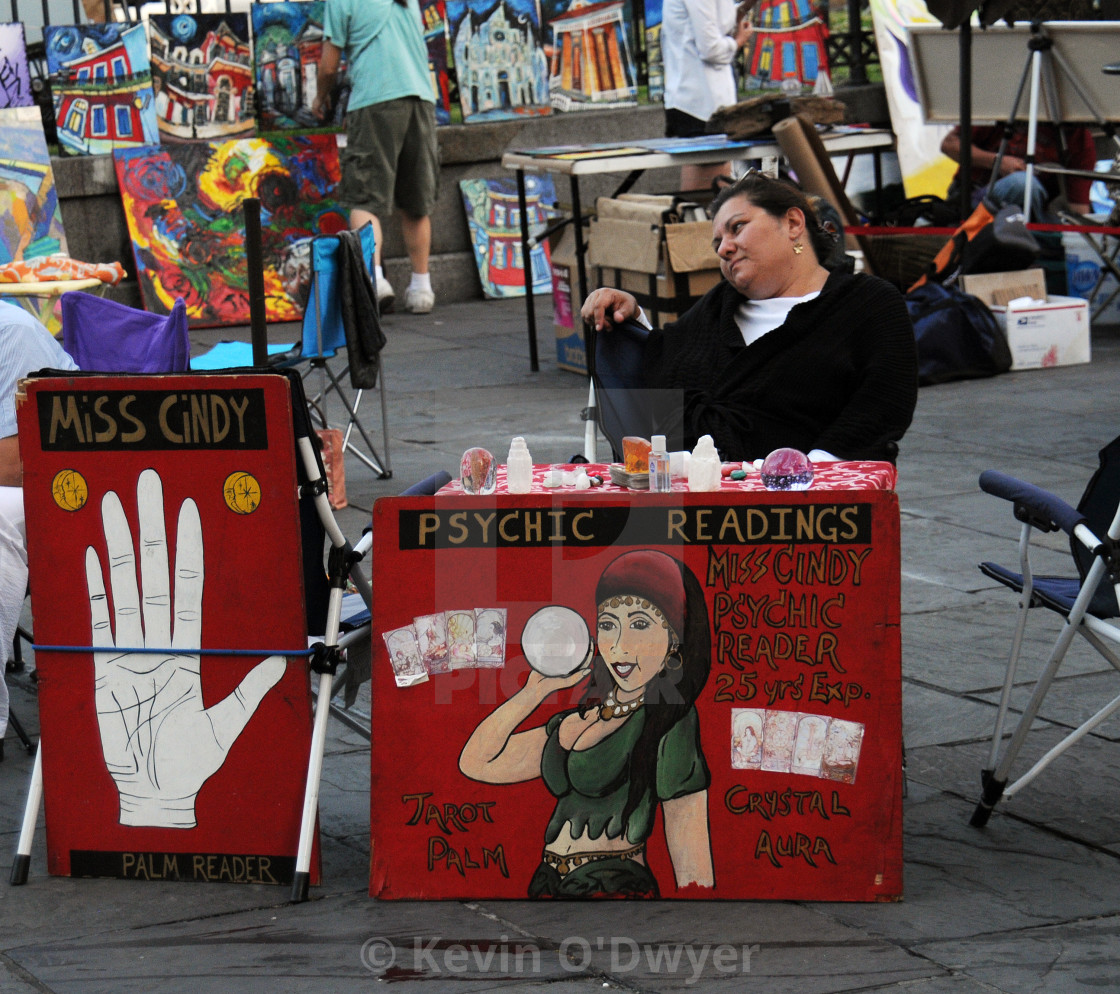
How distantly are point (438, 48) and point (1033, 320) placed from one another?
482 cm

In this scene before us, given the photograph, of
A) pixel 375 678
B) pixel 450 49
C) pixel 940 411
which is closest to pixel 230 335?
pixel 450 49

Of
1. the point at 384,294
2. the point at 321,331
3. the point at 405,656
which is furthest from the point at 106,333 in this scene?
the point at 384,294

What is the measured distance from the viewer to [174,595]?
3346 millimetres

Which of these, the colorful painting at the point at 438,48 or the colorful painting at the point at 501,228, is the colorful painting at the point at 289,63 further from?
the colorful painting at the point at 501,228

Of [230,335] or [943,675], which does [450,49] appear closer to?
[230,335]

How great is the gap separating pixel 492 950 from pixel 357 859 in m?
0.56

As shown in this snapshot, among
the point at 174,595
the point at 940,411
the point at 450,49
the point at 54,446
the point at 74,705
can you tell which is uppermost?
the point at 450,49

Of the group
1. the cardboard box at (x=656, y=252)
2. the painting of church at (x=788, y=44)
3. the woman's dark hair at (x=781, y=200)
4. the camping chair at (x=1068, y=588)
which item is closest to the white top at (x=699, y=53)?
the cardboard box at (x=656, y=252)

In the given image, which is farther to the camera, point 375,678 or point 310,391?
point 310,391

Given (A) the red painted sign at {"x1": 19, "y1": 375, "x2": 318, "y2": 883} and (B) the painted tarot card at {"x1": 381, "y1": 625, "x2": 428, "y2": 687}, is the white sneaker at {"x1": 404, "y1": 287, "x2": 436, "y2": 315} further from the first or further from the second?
(B) the painted tarot card at {"x1": 381, "y1": 625, "x2": 428, "y2": 687}

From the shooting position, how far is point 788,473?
322 centimetres

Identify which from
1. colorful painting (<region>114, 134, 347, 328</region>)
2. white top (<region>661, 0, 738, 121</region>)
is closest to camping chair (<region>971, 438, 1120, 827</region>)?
white top (<region>661, 0, 738, 121</region>)

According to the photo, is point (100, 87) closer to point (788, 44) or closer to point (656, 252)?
point (656, 252)

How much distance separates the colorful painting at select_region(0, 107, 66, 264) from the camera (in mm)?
9883
